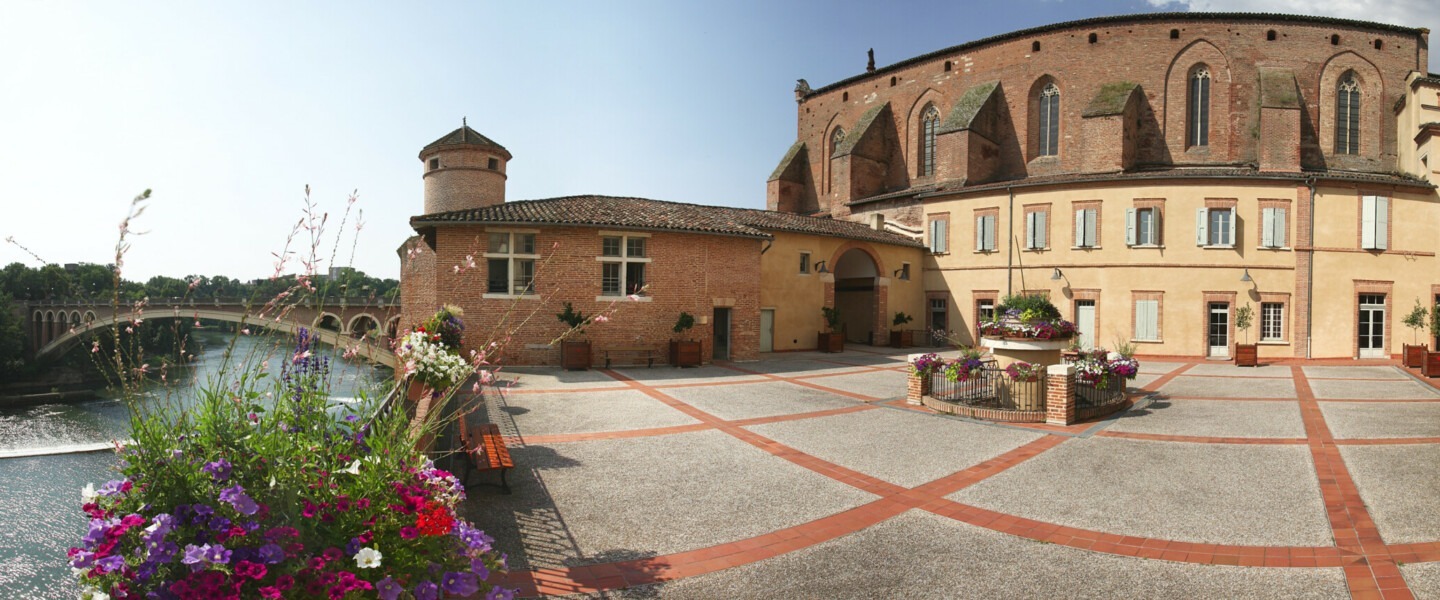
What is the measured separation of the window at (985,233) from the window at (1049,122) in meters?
7.16

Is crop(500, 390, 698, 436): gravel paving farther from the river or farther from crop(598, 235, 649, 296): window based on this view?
crop(598, 235, 649, 296): window

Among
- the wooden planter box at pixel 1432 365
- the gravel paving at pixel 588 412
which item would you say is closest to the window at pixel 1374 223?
the wooden planter box at pixel 1432 365

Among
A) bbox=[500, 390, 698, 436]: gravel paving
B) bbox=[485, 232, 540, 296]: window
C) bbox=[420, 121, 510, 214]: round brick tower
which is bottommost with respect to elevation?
bbox=[500, 390, 698, 436]: gravel paving

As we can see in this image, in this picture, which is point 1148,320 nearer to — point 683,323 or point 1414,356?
point 1414,356

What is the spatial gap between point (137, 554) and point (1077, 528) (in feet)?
21.5

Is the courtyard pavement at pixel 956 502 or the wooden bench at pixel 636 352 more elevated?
the wooden bench at pixel 636 352

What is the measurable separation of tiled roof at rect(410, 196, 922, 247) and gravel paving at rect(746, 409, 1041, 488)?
9.41 meters

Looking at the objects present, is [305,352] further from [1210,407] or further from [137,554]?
[1210,407]

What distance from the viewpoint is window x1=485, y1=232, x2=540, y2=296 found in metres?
17.6

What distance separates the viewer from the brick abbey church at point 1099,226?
18.3 meters

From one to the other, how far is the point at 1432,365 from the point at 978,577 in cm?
1967

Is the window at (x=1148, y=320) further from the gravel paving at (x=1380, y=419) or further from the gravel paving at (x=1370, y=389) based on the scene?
the gravel paving at (x=1380, y=419)

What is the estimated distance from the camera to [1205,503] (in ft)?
21.2

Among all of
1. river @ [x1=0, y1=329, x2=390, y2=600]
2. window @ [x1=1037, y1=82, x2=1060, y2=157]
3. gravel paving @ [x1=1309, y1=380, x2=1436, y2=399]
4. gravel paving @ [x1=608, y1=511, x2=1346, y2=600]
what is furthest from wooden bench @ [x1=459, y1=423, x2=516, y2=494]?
window @ [x1=1037, y1=82, x2=1060, y2=157]
